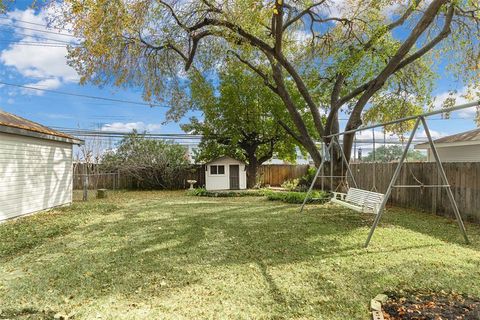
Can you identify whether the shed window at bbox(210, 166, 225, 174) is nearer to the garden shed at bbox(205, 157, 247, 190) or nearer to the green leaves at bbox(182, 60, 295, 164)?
the garden shed at bbox(205, 157, 247, 190)

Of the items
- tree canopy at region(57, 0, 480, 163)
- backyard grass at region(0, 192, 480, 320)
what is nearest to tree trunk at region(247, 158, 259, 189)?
tree canopy at region(57, 0, 480, 163)

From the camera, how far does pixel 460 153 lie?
12.6m

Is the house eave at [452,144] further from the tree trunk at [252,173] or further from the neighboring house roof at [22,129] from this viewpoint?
the neighboring house roof at [22,129]

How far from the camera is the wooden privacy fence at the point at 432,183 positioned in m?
7.52

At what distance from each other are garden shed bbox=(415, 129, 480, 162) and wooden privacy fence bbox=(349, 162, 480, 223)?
3.77 m

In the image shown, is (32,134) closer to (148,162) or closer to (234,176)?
(148,162)

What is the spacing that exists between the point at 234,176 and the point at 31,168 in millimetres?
9930

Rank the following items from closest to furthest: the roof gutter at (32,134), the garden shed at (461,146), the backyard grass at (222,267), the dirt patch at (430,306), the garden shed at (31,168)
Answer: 1. the dirt patch at (430,306)
2. the backyard grass at (222,267)
3. the roof gutter at (32,134)
4. the garden shed at (31,168)
5. the garden shed at (461,146)

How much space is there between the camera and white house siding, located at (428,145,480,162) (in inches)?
467

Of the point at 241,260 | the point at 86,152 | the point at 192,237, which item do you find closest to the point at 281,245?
the point at 241,260

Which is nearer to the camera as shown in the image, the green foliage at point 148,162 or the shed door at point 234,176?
the shed door at point 234,176

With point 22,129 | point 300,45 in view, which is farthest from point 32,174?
point 300,45

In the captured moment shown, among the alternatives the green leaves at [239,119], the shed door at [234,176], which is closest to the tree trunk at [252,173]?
the green leaves at [239,119]

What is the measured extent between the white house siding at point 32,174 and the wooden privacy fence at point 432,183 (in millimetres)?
9051
